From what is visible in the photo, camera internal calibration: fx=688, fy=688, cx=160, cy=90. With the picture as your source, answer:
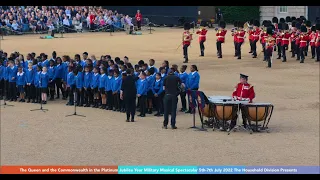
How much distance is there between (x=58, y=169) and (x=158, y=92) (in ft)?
21.6

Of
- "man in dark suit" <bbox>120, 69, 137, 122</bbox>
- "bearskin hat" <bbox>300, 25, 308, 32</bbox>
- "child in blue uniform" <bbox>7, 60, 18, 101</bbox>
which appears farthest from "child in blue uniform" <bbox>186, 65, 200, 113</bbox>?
"bearskin hat" <bbox>300, 25, 308, 32</bbox>

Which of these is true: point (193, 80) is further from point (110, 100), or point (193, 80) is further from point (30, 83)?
point (30, 83)

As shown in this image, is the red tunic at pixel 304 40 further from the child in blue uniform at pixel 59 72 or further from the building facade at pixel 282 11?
the building facade at pixel 282 11

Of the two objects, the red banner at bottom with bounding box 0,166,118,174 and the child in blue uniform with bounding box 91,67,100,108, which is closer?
the red banner at bottom with bounding box 0,166,118,174

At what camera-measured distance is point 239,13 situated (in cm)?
4525

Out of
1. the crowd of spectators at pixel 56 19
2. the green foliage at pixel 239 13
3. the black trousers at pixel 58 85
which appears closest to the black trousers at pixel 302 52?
the black trousers at pixel 58 85

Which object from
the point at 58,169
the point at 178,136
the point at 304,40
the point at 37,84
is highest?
the point at 304,40

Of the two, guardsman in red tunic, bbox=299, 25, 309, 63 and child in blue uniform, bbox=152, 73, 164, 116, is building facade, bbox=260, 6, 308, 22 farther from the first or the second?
child in blue uniform, bbox=152, 73, 164, 116

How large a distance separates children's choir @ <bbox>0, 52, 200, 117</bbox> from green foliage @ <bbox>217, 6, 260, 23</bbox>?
83.5 feet

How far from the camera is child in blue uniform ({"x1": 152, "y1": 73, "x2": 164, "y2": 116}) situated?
1730 centimetres

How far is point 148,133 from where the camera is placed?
591 inches

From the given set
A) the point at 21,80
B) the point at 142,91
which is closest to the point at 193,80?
the point at 142,91

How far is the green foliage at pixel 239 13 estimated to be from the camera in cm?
4478

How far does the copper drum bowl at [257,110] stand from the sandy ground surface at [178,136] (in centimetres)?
39
